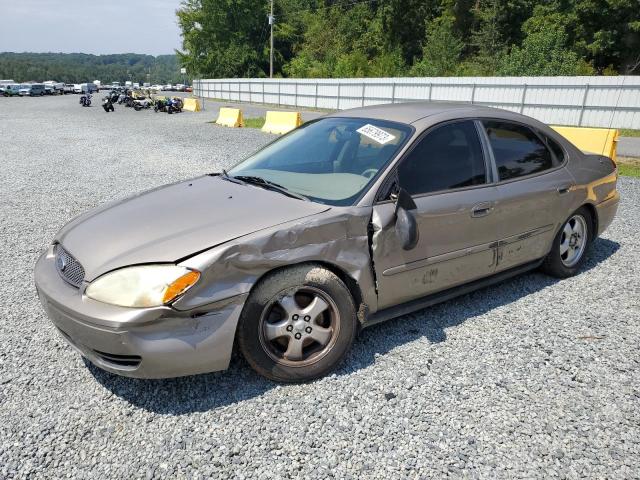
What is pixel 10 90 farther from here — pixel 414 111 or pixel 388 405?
pixel 388 405

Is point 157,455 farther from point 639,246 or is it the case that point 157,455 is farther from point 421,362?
point 639,246

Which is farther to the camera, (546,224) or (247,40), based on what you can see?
(247,40)

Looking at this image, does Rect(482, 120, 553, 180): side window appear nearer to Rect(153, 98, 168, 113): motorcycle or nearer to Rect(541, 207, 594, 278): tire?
Rect(541, 207, 594, 278): tire

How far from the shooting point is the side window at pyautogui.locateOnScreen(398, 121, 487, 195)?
319 centimetres

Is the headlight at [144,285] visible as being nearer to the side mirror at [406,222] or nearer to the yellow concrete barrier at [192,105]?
the side mirror at [406,222]

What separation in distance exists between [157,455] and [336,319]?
3.78 feet

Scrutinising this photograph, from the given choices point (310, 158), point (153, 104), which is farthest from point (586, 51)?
point (310, 158)

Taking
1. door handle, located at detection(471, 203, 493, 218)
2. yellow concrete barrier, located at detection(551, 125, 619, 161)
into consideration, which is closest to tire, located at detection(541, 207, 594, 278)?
door handle, located at detection(471, 203, 493, 218)

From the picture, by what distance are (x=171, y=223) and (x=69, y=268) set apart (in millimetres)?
608

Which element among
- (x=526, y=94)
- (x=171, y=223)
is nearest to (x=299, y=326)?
(x=171, y=223)

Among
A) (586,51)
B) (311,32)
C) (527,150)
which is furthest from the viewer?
(311,32)

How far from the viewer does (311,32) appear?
2410 inches

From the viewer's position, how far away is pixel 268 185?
3.26 m

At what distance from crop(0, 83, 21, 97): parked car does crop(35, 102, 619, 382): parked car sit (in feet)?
208
